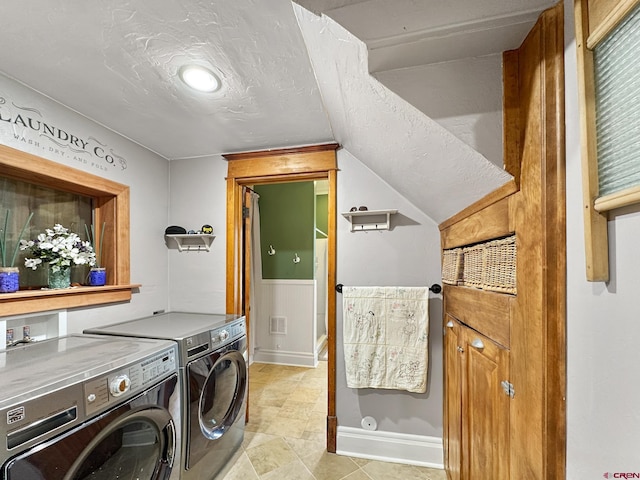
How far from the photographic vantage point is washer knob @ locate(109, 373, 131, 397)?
3.59 ft

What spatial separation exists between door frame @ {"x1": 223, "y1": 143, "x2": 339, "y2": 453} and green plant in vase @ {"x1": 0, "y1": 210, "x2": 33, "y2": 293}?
46.0 inches

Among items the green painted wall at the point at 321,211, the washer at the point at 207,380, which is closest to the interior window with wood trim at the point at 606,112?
the washer at the point at 207,380

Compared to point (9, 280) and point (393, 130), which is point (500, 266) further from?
point (9, 280)

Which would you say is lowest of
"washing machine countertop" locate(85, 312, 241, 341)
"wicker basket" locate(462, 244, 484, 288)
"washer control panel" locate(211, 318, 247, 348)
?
"washer control panel" locate(211, 318, 247, 348)

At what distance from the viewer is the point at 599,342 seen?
1.74 ft

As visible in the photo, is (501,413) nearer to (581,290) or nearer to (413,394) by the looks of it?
(581,290)

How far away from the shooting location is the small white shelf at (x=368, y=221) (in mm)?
2012

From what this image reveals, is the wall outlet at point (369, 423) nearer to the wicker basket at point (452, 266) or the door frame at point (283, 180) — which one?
the door frame at point (283, 180)

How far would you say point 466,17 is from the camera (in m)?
0.72

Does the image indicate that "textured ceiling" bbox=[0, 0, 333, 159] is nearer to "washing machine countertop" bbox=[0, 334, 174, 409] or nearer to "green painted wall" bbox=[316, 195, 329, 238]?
"washing machine countertop" bbox=[0, 334, 174, 409]

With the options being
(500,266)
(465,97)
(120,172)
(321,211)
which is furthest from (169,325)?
(321,211)

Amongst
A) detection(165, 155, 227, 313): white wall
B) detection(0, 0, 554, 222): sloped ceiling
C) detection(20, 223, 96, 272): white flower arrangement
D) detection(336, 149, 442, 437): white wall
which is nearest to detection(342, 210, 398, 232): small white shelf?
detection(336, 149, 442, 437): white wall

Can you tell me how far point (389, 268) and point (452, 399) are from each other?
0.86m

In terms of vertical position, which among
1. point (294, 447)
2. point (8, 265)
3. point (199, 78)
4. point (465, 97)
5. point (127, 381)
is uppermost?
point (199, 78)
